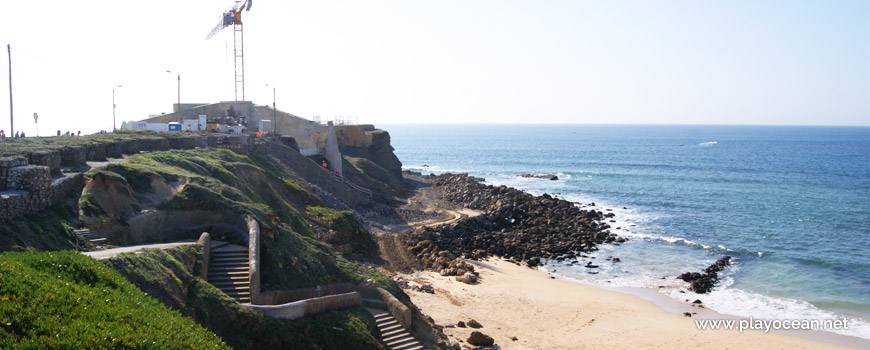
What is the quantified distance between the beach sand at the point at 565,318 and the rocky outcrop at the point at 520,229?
7088 millimetres

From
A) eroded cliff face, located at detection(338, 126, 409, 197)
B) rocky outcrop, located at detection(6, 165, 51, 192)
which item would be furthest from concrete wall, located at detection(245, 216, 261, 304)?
eroded cliff face, located at detection(338, 126, 409, 197)

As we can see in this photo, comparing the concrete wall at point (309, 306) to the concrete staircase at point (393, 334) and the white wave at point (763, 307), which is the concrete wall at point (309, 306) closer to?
the concrete staircase at point (393, 334)

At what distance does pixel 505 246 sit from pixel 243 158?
55.5 ft

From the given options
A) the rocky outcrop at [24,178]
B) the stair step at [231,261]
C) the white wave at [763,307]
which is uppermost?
the rocky outcrop at [24,178]

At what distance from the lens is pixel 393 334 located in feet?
66.5

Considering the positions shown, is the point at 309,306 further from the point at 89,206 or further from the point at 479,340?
the point at 89,206

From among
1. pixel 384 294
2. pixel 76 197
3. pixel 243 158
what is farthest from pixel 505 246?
pixel 76 197

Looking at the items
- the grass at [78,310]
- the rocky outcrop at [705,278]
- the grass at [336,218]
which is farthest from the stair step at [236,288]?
the rocky outcrop at [705,278]

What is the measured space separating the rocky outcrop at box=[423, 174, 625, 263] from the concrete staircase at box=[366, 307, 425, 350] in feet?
56.2

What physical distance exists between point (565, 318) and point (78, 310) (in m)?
19.8

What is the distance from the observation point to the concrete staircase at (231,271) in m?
19.0

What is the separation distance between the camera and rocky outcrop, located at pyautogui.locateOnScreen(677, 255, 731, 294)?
3198cm

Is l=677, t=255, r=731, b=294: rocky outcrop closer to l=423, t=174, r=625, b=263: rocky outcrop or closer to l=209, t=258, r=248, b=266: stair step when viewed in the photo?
l=423, t=174, r=625, b=263: rocky outcrop

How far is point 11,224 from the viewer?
16375 millimetres
